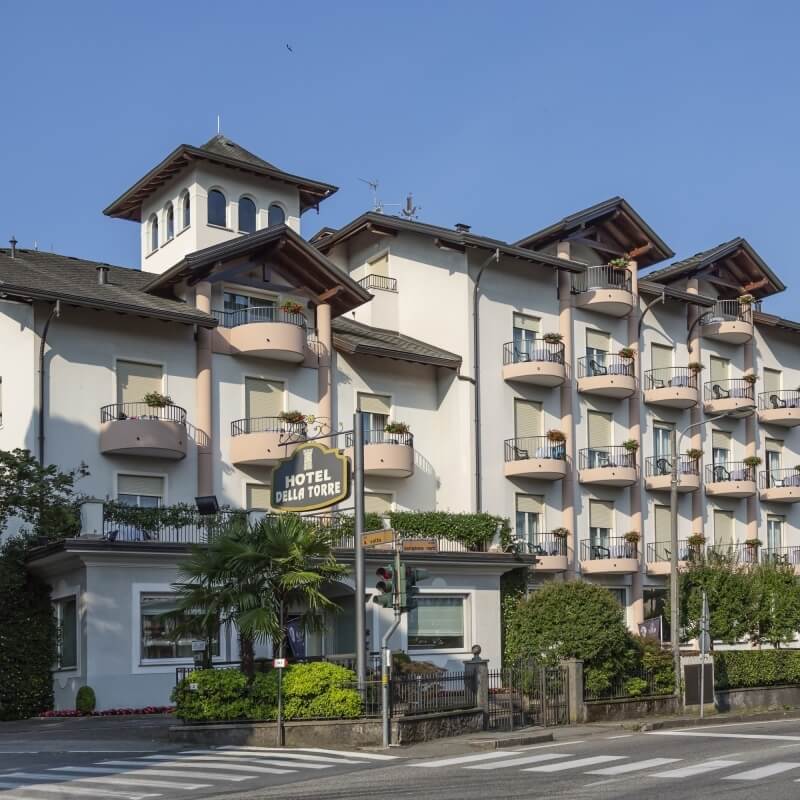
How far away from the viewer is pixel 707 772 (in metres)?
18.6

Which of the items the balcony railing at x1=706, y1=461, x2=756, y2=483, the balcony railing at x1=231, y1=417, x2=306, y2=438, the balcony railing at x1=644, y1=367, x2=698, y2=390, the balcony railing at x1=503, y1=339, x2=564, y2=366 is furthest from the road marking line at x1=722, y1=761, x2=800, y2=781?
the balcony railing at x1=706, y1=461, x2=756, y2=483

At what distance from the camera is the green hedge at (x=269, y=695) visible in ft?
80.2

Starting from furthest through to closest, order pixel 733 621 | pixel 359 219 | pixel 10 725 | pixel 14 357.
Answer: pixel 359 219
pixel 733 621
pixel 14 357
pixel 10 725

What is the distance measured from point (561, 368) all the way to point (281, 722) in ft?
71.1

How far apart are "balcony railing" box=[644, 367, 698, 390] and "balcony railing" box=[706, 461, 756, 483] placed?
3.51 meters

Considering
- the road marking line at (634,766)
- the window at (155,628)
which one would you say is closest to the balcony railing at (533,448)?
the window at (155,628)

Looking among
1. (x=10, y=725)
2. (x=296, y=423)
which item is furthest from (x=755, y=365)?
Result: (x=10, y=725)

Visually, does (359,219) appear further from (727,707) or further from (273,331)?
(727,707)

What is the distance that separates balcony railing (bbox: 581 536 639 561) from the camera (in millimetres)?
44312

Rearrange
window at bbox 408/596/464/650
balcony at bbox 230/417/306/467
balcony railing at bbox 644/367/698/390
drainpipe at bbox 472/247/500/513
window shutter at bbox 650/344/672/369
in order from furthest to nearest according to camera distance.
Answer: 1. window shutter at bbox 650/344/672/369
2. balcony railing at bbox 644/367/698/390
3. drainpipe at bbox 472/247/500/513
4. balcony at bbox 230/417/306/467
5. window at bbox 408/596/464/650

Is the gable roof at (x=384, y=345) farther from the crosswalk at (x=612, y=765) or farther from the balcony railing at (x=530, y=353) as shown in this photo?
the crosswalk at (x=612, y=765)

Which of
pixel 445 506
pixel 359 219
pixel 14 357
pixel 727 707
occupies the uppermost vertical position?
pixel 359 219

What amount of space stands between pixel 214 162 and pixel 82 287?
9.13 metres

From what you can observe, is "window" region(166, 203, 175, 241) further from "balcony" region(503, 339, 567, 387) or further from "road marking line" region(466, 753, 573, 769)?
"road marking line" region(466, 753, 573, 769)
